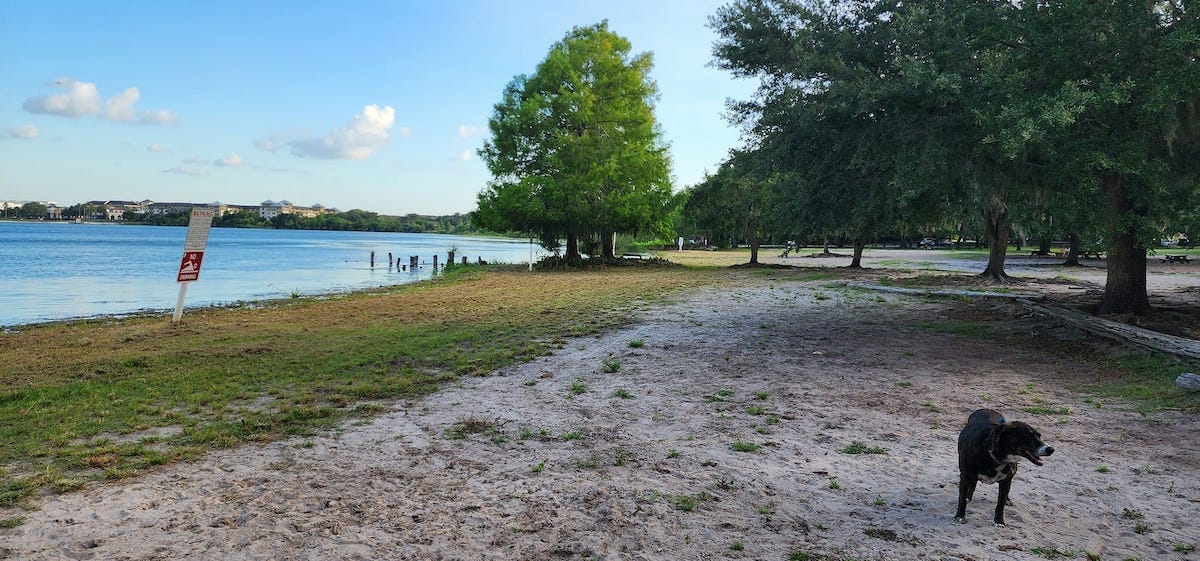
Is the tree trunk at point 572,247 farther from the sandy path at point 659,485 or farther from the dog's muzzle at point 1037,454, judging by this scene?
the dog's muzzle at point 1037,454

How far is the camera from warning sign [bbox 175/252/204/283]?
13.9 metres

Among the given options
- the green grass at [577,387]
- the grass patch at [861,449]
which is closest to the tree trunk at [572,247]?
the green grass at [577,387]

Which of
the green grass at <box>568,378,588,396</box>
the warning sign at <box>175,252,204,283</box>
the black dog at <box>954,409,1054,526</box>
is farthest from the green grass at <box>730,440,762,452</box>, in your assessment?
the warning sign at <box>175,252,204,283</box>

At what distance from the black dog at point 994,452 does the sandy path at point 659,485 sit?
20 cm

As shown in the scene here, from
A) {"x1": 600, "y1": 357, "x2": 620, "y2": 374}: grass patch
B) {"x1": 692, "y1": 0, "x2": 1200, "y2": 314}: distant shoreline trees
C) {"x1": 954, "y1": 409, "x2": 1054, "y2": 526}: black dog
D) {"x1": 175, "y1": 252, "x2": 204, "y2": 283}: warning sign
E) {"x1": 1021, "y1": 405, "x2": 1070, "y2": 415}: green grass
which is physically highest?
{"x1": 692, "y1": 0, "x2": 1200, "y2": 314}: distant shoreline trees

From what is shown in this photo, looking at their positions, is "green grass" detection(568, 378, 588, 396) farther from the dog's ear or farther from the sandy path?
the dog's ear

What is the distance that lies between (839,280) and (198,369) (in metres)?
21.8

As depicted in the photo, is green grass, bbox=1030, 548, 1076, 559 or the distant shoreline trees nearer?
green grass, bbox=1030, 548, 1076, 559

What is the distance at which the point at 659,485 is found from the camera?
483 cm

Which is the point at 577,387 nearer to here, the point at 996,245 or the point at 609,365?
the point at 609,365

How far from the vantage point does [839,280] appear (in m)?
25.3

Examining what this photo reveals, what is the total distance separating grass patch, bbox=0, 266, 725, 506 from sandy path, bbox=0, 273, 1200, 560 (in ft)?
1.99

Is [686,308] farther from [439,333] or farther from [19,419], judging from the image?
[19,419]

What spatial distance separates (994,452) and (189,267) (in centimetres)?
1479
